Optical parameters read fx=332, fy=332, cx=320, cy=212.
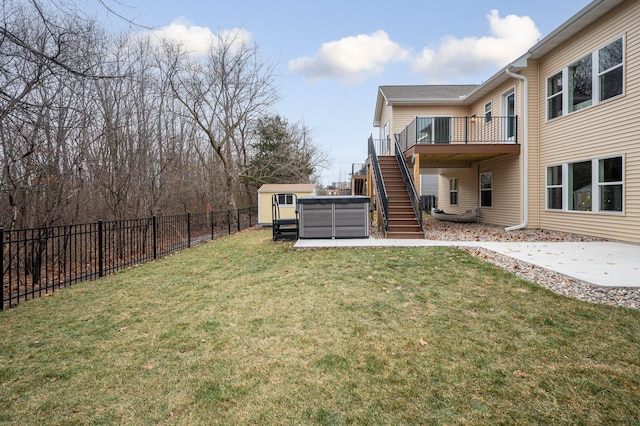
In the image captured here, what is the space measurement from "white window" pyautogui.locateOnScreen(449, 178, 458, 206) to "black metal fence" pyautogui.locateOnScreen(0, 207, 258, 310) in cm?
1146

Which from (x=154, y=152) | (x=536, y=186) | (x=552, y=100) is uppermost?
(x=552, y=100)

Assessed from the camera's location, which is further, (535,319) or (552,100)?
(552,100)

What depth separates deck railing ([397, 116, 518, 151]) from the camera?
496 inches

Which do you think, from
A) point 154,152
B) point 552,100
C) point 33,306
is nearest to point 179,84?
point 154,152

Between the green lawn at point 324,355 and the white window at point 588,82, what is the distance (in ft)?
23.5

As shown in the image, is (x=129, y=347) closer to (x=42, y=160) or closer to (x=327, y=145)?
(x=42, y=160)

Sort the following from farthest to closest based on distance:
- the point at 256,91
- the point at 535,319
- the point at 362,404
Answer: the point at 256,91 < the point at 535,319 < the point at 362,404

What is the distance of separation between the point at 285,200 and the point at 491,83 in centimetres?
1065

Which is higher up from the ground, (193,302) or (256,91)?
(256,91)

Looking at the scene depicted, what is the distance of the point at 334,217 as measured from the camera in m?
10.5

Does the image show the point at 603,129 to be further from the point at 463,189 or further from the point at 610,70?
the point at 463,189

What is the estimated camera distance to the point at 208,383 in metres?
2.67

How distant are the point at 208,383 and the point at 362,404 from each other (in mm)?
1234

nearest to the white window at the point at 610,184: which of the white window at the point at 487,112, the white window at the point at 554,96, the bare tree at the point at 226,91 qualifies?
the white window at the point at 554,96
